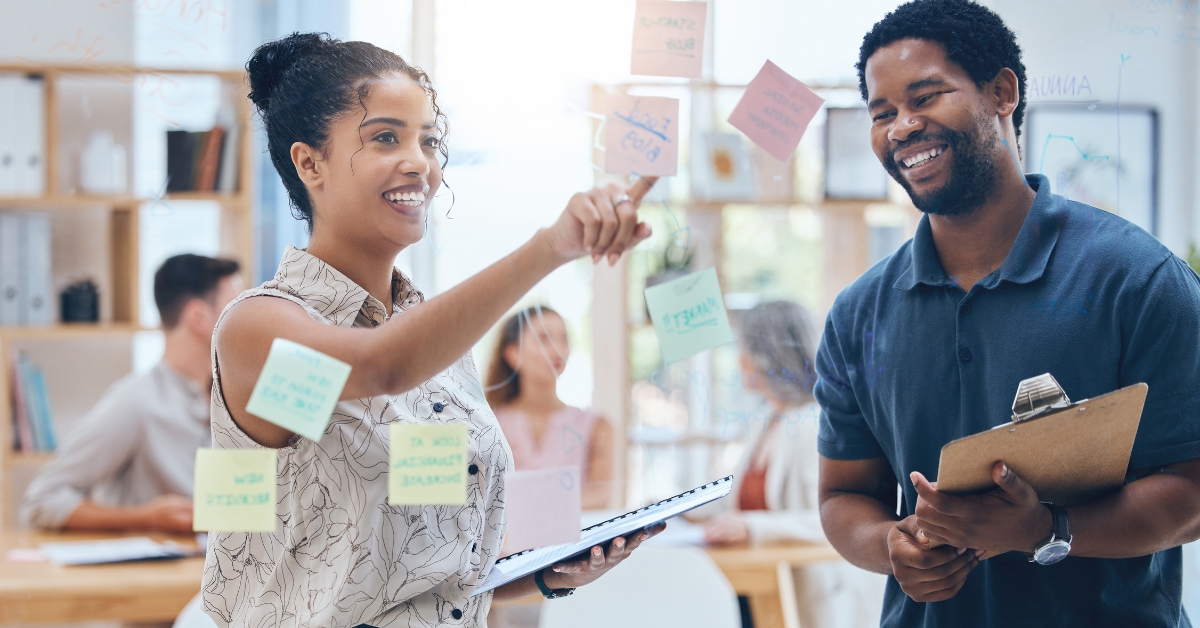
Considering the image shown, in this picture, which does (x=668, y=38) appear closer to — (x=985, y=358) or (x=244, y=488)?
(x=985, y=358)

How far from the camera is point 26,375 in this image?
8.12 ft

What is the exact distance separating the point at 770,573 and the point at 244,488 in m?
1.40

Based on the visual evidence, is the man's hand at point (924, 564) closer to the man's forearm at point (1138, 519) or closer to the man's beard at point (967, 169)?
the man's forearm at point (1138, 519)

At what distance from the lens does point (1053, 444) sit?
0.89m

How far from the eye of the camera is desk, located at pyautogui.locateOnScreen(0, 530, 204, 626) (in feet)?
6.11

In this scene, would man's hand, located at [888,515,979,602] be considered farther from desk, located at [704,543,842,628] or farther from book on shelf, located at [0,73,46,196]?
book on shelf, located at [0,73,46,196]

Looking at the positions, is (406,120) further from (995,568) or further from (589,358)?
(995,568)

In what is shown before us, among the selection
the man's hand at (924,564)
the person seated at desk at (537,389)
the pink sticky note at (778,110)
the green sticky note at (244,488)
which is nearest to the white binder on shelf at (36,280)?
the person seated at desk at (537,389)

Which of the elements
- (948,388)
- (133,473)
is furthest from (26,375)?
(948,388)

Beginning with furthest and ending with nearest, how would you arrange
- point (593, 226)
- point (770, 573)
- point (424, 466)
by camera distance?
1. point (770, 573)
2. point (424, 466)
3. point (593, 226)

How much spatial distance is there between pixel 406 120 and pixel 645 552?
96cm

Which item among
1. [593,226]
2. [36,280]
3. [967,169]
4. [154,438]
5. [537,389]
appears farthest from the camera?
[36,280]

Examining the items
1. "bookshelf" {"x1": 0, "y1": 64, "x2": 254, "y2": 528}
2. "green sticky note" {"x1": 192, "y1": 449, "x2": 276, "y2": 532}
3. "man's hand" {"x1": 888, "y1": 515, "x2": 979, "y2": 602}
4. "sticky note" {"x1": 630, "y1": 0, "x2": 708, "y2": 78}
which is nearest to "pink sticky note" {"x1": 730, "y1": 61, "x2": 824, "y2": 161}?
"sticky note" {"x1": 630, "y1": 0, "x2": 708, "y2": 78}

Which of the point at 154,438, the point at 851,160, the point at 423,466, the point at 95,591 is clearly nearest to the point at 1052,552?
the point at 423,466
